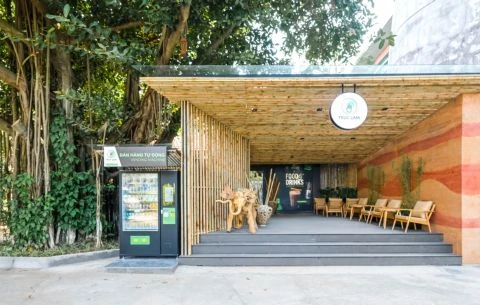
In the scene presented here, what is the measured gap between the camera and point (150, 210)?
21.9 ft

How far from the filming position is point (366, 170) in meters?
11.4

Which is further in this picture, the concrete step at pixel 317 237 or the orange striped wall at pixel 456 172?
the concrete step at pixel 317 237

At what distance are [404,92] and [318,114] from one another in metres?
1.81

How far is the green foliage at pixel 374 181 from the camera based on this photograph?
33.3ft

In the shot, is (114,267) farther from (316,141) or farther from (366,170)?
(366,170)

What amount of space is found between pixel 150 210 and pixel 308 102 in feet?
12.2

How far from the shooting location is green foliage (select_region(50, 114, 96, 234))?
717 centimetres

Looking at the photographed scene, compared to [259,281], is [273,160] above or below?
above

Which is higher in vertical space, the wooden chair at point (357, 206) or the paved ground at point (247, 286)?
the wooden chair at point (357, 206)

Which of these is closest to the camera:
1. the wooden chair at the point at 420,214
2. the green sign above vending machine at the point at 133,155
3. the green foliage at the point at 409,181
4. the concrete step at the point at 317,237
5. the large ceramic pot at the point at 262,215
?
the green sign above vending machine at the point at 133,155

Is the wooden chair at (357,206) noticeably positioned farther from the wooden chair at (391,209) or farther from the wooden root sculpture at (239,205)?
the wooden root sculpture at (239,205)

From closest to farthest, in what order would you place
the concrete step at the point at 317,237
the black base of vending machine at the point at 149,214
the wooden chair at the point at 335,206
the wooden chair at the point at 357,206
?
1. the black base of vending machine at the point at 149,214
2. the concrete step at the point at 317,237
3. the wooden chair at the point at 357,206
4. the wooden chair at the point at 335,206

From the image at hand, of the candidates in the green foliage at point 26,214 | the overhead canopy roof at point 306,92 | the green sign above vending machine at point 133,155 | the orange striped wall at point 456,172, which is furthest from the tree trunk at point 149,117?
the orange striped wall at point 456,172

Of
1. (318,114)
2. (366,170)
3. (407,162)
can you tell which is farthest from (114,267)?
(366,170)
